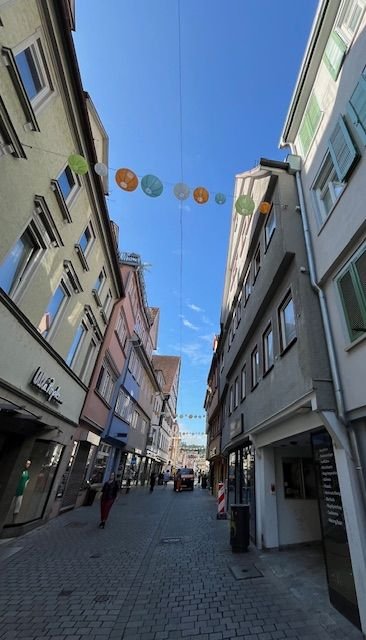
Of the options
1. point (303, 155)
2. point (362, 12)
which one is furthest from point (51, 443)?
point (362, 12)

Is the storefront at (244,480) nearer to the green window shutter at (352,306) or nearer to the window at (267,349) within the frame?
the window at (267,349)

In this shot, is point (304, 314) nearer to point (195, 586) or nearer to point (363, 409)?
point (363, 409)

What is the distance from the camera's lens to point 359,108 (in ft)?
17.9

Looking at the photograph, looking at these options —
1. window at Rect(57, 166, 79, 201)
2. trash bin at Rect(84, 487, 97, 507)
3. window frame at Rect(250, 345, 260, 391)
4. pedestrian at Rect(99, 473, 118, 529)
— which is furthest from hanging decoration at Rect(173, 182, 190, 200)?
trash bin at Rect(84, 487, 97, 507)

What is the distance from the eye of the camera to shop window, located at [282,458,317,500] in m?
8.68

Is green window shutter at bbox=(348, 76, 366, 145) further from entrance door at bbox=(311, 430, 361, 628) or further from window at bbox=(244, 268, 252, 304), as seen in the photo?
window at bbox=(244, 268, 252, 304)

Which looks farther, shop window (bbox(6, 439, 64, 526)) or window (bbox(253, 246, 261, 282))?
window (bbox(253, 246, 261, 282))

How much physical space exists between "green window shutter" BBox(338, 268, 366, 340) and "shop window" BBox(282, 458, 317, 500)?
19.2 ft

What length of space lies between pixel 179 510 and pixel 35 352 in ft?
42.5

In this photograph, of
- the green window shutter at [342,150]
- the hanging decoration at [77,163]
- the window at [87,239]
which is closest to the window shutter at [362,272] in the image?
the green window shutter at [342,150]

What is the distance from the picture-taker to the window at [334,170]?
5.48 metres

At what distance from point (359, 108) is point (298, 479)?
9478mm

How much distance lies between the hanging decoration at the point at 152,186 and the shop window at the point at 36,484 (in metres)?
8.54

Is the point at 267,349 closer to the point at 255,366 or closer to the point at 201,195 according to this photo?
the point at 255,366
